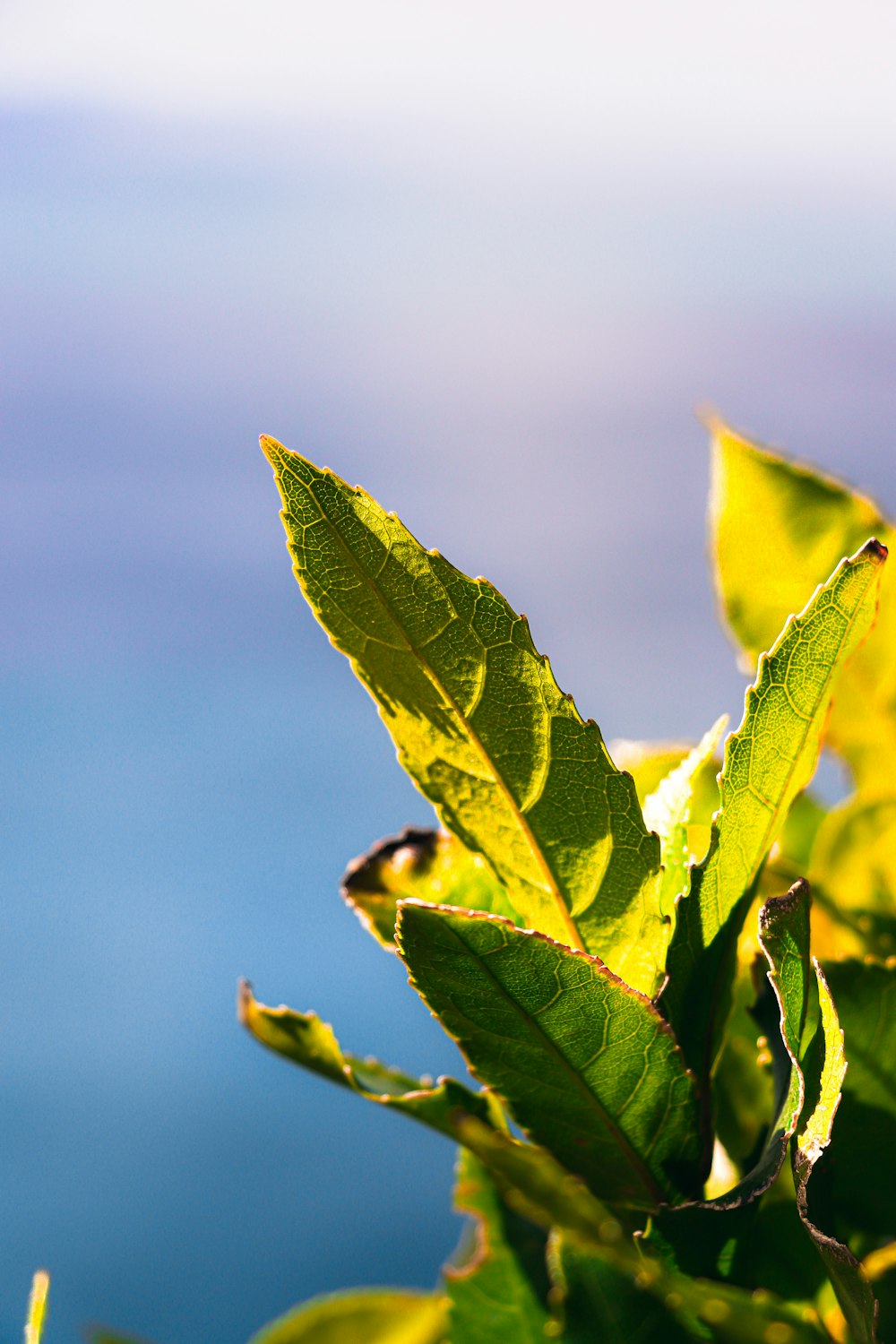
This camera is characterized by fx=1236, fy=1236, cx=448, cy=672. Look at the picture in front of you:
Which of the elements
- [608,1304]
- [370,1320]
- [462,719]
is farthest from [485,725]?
[370,1320]

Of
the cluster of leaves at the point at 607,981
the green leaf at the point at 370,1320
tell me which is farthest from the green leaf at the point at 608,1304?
the green leaf at the point at 370,1320

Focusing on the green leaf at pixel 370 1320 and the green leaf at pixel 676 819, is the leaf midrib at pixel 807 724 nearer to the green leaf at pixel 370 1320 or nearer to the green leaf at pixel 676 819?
the green leaf at pixel 676 819

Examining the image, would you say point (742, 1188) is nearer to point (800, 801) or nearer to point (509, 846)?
point (509, 846)

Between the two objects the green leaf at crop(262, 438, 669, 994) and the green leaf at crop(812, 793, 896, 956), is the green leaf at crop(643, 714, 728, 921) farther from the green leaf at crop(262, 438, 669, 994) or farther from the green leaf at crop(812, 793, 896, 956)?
the green leaf at crop(812, 793, 896, 956)

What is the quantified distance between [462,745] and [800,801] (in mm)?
239

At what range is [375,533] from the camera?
23 cm

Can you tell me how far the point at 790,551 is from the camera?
385mm

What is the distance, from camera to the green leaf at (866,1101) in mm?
281

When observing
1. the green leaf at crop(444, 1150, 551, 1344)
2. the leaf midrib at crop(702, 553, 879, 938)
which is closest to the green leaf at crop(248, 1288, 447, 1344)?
the green leaf at crop(444, 1150, 551, 1344)

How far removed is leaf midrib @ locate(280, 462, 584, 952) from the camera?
0.74 ft

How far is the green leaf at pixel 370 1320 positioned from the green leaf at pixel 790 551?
219mm

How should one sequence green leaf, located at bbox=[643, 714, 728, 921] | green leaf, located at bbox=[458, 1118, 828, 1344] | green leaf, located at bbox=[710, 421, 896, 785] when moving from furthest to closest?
green leaf, located at bbox=[710, 421, 896, 785] < green leaf, located at bbox=[643, 714, 728, 921] < green leaf, located at bbox=[458, 1118, 828, 1344]

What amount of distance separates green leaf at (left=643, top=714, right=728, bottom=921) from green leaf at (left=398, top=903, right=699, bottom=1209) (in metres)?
0.03

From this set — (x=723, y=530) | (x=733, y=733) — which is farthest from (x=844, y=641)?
(x=723, y=530)
